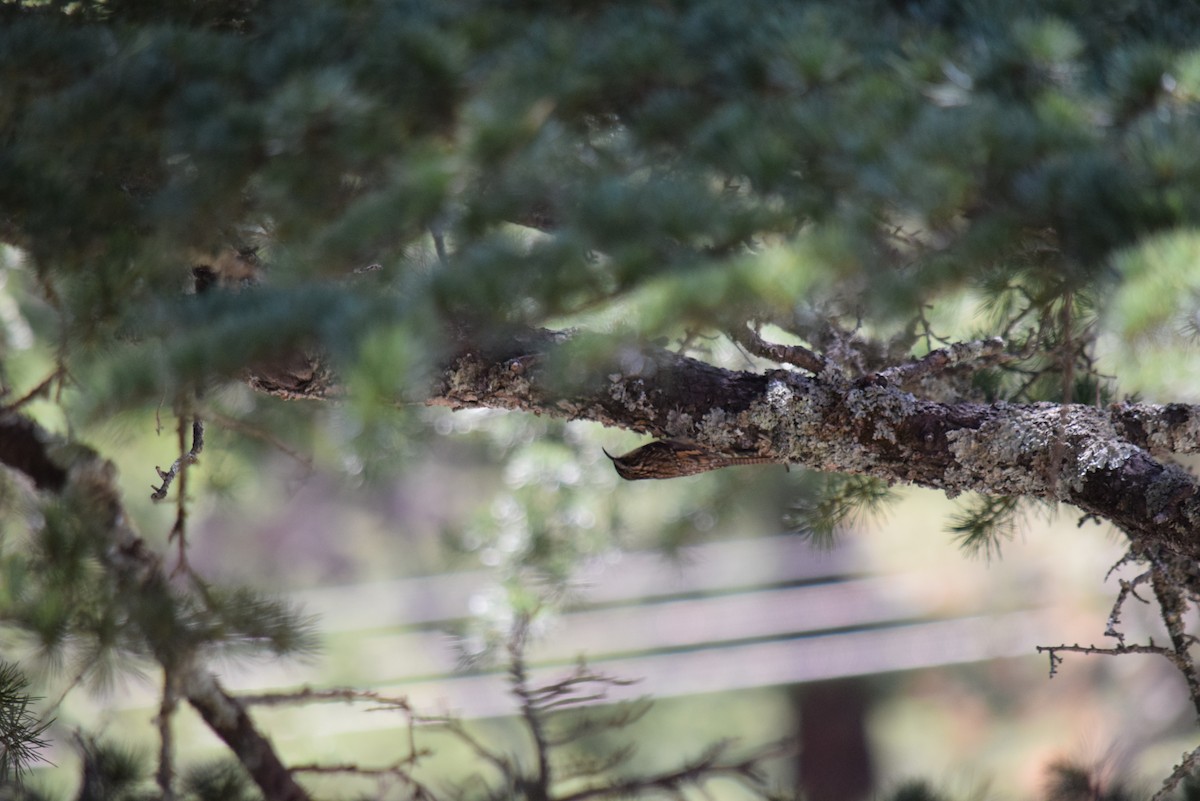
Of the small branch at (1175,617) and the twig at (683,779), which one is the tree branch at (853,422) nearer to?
the small branch at (1175,617)

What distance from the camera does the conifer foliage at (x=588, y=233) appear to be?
72cm

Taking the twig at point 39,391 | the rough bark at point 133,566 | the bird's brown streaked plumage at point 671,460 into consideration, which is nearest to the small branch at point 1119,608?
the bird's brown streaked plumage at point 671,460

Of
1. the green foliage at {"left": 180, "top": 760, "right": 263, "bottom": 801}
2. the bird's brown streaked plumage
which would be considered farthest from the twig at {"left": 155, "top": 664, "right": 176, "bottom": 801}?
the bird's brown streaked plumage

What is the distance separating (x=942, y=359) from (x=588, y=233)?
0.53 meters

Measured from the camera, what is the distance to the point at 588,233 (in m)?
0.75

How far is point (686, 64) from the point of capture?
3.41 feet

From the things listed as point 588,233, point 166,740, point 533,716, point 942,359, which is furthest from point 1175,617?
point 166,740

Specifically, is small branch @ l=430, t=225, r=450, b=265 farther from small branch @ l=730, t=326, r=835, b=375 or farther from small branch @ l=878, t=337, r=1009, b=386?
small branch @ l=878, t=337, r=1009, b=386

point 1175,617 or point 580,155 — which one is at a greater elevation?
point 580,155

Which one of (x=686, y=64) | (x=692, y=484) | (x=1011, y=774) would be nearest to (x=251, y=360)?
(x=686, y=64)

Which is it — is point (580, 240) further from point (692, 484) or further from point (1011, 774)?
point (1011, 774)

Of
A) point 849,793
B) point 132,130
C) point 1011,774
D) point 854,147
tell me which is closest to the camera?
point 854,147

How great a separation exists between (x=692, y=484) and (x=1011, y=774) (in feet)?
9.49

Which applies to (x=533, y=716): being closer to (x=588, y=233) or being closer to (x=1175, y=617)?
(x=588, y=233)
